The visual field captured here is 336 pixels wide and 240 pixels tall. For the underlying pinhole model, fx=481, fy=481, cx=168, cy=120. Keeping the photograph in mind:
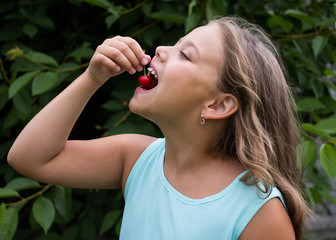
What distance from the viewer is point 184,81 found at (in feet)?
4.18

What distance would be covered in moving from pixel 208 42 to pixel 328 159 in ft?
1.92

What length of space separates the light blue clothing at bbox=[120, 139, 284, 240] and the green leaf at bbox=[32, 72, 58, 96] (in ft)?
1.77

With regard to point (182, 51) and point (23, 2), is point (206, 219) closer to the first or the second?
point (182, 51)

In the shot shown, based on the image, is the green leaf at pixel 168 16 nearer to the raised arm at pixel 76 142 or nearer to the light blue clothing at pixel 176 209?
the raised arm at pixel 76 142

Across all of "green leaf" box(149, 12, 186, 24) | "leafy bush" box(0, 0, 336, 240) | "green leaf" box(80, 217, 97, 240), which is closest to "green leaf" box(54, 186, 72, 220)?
"leafy bush" box(0, 0, 336, 240)

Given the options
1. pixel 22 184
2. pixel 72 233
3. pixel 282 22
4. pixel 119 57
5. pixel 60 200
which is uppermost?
pixel 119 57

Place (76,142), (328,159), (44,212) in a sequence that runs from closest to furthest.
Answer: (76,142)
(328,159)
(44,212)

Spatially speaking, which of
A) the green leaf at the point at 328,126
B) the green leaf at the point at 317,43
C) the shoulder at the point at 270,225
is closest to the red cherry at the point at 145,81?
the shoulder at the point at 270,225

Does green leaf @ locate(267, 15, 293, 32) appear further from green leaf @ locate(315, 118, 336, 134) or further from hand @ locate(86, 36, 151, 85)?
hand @ locate(86, 36, 151, 85)

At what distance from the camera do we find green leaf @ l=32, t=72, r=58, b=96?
177cm

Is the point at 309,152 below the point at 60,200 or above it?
above

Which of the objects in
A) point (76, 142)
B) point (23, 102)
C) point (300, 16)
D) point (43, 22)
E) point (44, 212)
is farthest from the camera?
point (43, 22)

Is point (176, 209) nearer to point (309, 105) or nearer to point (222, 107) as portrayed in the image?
point (222, 107)

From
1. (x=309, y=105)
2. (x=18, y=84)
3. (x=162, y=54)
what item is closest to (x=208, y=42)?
(x=162, y=54)
